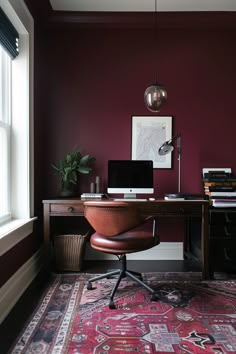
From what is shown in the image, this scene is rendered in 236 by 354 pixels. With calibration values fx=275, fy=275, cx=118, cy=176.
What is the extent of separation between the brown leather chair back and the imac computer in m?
0.77

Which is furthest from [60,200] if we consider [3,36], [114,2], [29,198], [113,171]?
[114,2]

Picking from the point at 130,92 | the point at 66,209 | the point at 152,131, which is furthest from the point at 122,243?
the point at 130,92

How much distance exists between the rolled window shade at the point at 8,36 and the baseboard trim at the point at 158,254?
2191 millimetres

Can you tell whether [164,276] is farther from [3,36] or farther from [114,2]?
[114,2]

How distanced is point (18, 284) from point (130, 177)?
4.76ft

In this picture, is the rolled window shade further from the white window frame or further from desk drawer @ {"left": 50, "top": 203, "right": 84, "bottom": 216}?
desk drawer @ {"left": 50, "top": 203, "right": 84, "bottom": 216}

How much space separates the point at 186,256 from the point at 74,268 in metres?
1.30

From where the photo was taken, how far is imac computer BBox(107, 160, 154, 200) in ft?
9.50

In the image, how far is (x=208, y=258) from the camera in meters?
2.62

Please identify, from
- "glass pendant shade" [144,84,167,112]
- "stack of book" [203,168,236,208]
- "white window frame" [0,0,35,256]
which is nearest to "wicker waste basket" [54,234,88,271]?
"white window frame" [0,0,35,256]

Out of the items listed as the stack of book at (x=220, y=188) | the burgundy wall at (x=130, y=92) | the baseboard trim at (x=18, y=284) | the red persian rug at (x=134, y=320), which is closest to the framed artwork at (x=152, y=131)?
the burgundy wall at (x=130, y=92)

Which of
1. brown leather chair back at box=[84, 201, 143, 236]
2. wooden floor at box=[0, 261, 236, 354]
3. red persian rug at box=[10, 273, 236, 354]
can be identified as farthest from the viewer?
brown leather chair back at box=[84, 201, 143, 236]

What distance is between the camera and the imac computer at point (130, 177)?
2895mm

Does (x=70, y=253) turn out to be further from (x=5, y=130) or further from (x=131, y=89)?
(x=131, y=89)
